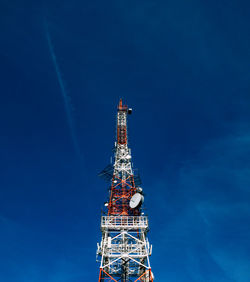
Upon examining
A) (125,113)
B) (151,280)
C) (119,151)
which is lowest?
(151,280)

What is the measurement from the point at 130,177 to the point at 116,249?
15.4m

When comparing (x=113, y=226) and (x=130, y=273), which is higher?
(x=113, y=226)

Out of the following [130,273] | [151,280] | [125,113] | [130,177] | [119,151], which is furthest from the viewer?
[125,113]

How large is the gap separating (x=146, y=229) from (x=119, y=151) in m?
19.7

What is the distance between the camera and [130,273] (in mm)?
36500

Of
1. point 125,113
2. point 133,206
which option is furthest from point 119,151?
point 133,206

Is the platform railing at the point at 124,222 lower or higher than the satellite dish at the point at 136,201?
lower

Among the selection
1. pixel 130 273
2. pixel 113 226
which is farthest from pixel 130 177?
pixel 130 273

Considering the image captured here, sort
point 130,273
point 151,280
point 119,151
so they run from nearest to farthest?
point 151,280 < point 130,273 < point 119,151

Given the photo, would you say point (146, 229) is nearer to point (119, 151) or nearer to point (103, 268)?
point (103, 268)

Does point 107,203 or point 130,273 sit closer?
point 130,273

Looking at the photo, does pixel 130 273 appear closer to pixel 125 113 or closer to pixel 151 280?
pixel 151 280

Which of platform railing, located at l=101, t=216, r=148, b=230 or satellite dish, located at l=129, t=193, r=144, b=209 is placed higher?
satellite dish, located at l=129, t=193, r=144, b=209

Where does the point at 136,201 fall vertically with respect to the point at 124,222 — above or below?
above
